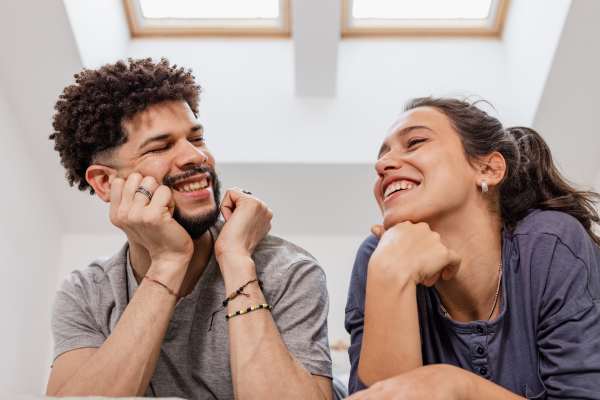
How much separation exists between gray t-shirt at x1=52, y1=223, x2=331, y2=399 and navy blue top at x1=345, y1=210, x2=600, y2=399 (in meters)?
0.14

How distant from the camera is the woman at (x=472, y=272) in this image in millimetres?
1166

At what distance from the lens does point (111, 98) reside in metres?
1.60

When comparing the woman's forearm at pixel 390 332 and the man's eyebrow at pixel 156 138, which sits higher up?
the man's eyebrow at pixel 156 138

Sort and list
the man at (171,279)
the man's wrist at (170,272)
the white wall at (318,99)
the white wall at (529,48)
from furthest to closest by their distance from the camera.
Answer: the white wall at (318,99) → the white wall at (529,48) → the man's wrist at (170,272) → the man at (171,279)

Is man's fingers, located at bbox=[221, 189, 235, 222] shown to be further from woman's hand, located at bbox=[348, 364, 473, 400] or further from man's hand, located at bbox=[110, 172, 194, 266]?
woman's hand, located at bbox=[348, 364, 473, 400]

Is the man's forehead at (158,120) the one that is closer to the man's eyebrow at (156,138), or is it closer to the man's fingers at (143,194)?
the man's eyebrow at (156,138)

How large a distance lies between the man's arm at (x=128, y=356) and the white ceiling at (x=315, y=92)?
1487mm

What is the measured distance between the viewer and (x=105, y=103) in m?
1.60

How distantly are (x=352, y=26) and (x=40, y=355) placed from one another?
2010 millimetres

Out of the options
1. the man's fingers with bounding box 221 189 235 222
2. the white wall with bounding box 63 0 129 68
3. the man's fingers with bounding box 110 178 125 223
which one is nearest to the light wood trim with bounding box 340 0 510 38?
the white wall with bounding box 63 0 129 68

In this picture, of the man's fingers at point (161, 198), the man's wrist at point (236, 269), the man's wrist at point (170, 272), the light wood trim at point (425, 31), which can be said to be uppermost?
the man's fingers at point (161, 198)

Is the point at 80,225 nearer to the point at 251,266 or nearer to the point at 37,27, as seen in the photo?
the point at 37,27

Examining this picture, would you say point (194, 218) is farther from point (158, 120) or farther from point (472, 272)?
point (472, 272)

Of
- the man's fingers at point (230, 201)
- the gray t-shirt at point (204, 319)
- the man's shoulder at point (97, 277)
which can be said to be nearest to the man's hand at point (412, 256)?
the gray t-shirt at point (204, 319)
